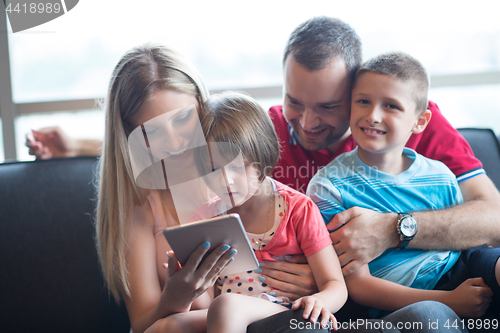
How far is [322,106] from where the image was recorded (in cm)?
130

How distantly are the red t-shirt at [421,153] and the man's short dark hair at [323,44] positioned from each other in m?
0.30

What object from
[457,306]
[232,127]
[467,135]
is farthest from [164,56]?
[467,135]

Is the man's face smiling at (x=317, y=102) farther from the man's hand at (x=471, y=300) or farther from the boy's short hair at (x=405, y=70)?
the man's hand at (x=471, y=300)

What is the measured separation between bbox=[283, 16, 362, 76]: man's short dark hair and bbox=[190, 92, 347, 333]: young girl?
1.07 ft

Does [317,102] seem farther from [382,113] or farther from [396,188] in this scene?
[396,188]

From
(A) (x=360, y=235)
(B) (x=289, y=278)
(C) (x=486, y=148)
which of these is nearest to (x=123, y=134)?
(B) (x=289, y=278)

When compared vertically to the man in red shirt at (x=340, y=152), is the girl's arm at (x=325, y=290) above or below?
below

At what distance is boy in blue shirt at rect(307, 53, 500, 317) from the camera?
1073 mm

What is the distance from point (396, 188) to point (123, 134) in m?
0.89

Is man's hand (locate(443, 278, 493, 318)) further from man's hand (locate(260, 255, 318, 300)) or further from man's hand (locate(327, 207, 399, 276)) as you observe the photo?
man's hand (locate(260, 255, 318, 300))

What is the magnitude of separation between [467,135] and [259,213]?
1070mm

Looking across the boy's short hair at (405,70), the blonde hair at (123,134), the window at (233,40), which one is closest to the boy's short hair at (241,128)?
the blonde hair at (123,134)

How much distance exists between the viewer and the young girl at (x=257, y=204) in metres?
0.98

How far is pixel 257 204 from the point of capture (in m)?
1.10
